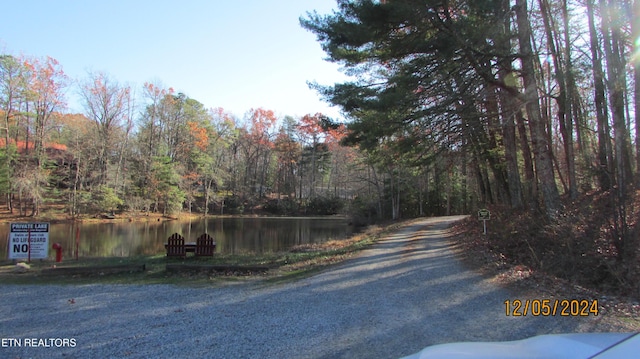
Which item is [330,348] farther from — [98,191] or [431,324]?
[98,191]

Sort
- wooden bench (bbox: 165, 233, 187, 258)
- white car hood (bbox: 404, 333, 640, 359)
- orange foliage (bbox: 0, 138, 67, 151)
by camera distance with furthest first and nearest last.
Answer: orange foliage (bbox: 0, 138, 67, 151) → wooden bench (bbox: 165, 233, 187, 258) → white car hood (bbox: 404, 333, 640, 359)

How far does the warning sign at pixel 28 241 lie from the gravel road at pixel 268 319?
12.5ft

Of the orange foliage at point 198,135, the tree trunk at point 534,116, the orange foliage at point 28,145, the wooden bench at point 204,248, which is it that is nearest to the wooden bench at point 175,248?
the wooden bench at point 204,248

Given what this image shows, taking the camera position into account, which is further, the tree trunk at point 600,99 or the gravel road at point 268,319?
the tree trunk at point 600,99

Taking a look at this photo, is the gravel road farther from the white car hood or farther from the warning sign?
the warning sign

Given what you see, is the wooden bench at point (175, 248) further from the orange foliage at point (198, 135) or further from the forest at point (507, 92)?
the orange foliage at point (198, 135)

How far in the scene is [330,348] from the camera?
4.16 m

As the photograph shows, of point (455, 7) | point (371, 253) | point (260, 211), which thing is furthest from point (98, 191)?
point (455, 7)

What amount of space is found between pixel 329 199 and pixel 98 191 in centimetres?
3260

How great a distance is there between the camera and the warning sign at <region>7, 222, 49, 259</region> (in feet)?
37.1
